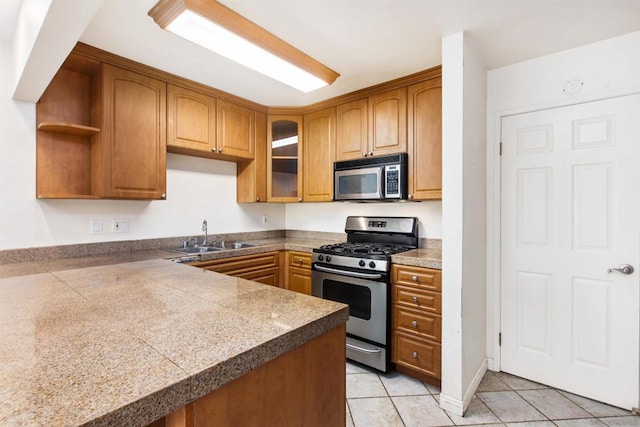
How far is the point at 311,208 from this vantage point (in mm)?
3725

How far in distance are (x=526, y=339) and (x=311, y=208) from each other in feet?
7.80

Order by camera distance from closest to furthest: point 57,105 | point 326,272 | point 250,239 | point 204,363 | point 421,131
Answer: point 204,363
point 57,105
point 421,131
point 326,272
point 250,239

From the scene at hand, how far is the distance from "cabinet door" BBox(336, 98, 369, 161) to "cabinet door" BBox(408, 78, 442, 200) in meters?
0.45

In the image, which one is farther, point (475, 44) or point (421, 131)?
point (421, 131)

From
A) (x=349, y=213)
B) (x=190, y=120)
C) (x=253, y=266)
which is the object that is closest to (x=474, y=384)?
(x=349, y=213)

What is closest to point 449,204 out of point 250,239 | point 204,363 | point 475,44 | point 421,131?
point 421,131

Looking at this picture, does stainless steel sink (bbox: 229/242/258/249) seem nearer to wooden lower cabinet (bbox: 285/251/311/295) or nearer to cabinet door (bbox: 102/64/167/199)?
wooden lower cabinet (bbox: 285/251/311/295)

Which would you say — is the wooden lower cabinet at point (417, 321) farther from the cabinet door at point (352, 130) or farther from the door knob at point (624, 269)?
the cabinet door at point (352, 130)

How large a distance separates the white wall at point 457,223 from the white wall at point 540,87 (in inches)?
17.9

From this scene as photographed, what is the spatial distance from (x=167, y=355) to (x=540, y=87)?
272cm

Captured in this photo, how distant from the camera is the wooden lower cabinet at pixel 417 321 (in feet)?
7.04

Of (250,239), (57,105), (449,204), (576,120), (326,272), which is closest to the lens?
(449,204)

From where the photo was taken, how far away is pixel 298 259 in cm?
308

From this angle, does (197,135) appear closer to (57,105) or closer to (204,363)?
(57,105)
